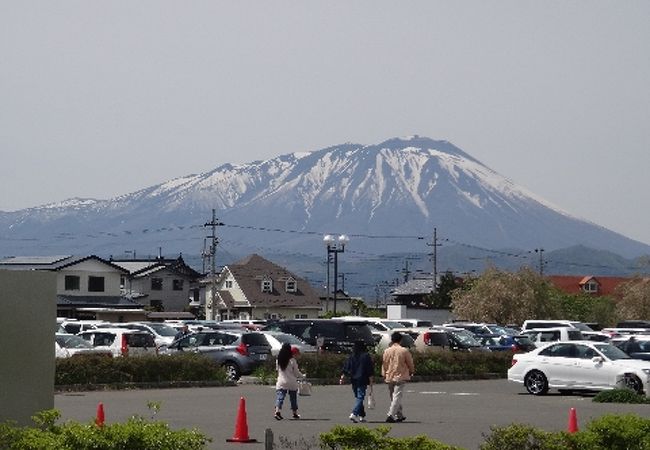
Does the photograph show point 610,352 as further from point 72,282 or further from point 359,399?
point 72,282

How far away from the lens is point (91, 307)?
91.8 metres

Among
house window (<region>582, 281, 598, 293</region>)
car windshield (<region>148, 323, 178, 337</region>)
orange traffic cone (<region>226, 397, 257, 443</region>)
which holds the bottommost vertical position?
orange traffic cone (<region>226, 397, 257, 443</region>)

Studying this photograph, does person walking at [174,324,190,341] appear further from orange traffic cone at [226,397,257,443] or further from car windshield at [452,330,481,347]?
orange traffic cone at [226,397,257,443]

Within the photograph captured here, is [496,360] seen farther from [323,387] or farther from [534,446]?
[534,446]

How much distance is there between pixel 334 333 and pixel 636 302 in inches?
2114

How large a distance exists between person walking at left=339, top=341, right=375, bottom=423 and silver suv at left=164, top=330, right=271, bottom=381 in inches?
530

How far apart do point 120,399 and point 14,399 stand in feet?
52.7

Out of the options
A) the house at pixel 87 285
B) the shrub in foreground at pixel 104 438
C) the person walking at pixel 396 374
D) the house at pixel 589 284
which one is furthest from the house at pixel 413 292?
the shrub in foreground at pixel 104 438

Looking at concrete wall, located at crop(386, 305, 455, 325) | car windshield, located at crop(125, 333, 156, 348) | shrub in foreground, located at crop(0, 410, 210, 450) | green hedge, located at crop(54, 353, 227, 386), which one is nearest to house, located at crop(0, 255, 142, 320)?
concrete wall, located at crop(386, 305, 455, 325)

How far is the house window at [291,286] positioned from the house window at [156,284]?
Answer: 515 inches

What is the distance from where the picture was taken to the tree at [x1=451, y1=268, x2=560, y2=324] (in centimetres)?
8994

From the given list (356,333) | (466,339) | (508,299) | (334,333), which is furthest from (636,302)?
(334,333)

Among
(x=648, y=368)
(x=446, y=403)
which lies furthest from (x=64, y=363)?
(x=648, y=368)

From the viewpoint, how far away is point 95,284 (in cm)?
9681
